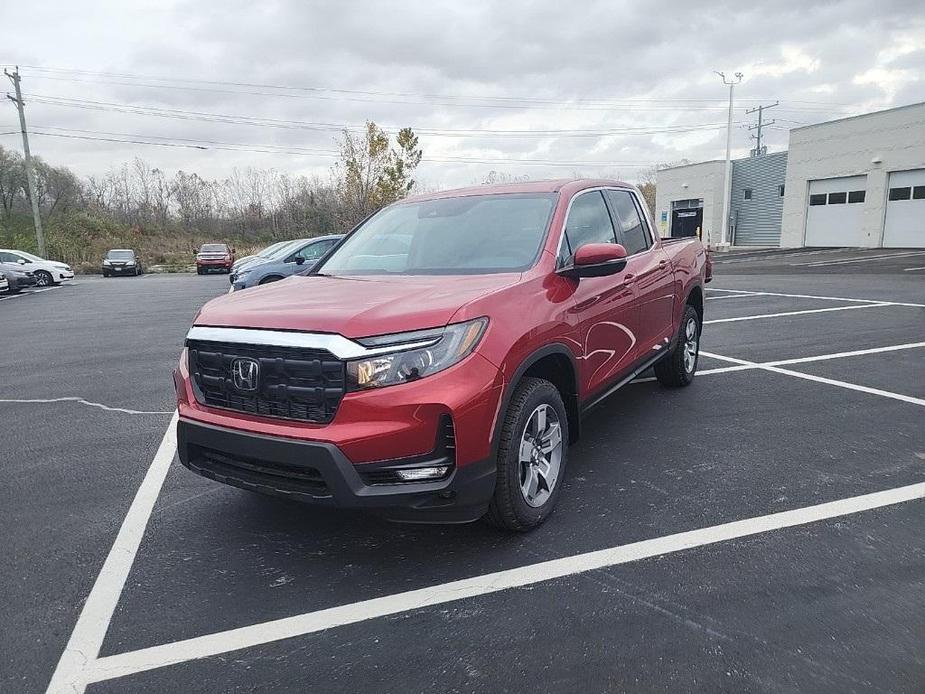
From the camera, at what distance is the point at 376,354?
9.10ft

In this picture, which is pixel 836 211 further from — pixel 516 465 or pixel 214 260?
pixel 516 465

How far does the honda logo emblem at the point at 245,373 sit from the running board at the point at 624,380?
6.21 ft

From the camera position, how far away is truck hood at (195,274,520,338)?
9.32 feet

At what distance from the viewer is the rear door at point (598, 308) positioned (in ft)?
12.6

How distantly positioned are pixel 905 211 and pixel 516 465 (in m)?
31.6

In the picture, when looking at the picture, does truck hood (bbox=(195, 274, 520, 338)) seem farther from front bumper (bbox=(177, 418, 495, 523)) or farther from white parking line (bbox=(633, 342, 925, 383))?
white parking line (bbox=(633, 342, 925, 383))

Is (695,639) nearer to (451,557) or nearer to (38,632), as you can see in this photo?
(451,557)

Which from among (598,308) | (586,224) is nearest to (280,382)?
(598,308)

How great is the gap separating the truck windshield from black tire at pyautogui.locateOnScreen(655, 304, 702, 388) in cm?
248

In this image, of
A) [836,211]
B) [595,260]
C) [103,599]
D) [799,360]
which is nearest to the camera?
[103,599]

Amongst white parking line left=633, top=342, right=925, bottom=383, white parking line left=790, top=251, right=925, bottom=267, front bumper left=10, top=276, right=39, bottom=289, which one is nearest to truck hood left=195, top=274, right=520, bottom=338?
white parking line left=633, top=342, right=925, bottom=383

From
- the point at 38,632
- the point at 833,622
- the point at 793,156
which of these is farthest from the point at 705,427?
the point at 793,156

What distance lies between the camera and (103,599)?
9.41 ft

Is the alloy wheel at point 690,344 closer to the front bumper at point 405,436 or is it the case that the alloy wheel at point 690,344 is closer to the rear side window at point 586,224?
the rear side window at point 586,224
